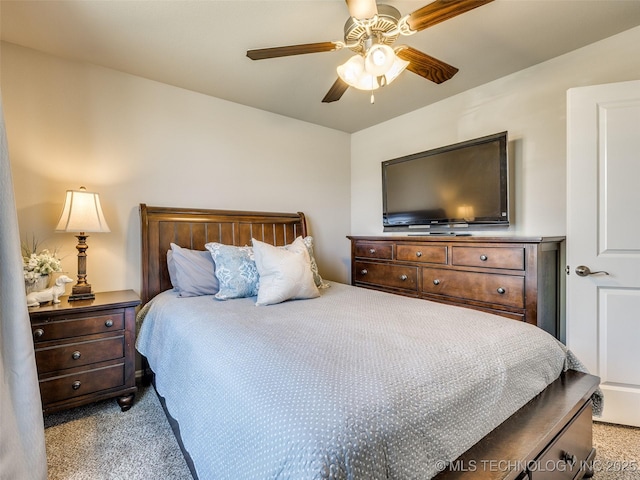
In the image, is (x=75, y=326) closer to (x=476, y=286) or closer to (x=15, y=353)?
(x=15, y=353)

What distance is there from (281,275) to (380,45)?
4.63 feet

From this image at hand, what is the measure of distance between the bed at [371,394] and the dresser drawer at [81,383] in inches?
16.3

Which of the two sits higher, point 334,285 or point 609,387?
point 334,285

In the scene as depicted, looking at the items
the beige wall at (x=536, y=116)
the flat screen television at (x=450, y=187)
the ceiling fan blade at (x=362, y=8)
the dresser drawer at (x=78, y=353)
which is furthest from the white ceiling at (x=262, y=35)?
the dresser drawer at (x=78, y=353)

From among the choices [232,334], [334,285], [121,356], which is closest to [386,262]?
[334,285]

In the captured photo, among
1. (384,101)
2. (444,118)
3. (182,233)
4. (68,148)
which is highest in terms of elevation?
(384,101)

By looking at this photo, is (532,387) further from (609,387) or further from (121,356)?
(121,356)

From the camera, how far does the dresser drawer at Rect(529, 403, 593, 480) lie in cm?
107

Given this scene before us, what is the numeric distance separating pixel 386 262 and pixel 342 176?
57.1 inches

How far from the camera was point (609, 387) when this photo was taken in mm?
1963

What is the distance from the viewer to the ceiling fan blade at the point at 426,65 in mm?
1657

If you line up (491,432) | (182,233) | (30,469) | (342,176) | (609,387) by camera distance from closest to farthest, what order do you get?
(491,432), (30,469), (609,387), (182,233), (342,176)

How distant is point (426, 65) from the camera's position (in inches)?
70.3

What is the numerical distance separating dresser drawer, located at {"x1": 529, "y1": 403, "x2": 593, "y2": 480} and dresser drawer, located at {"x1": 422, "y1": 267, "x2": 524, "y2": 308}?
794 millimetres
